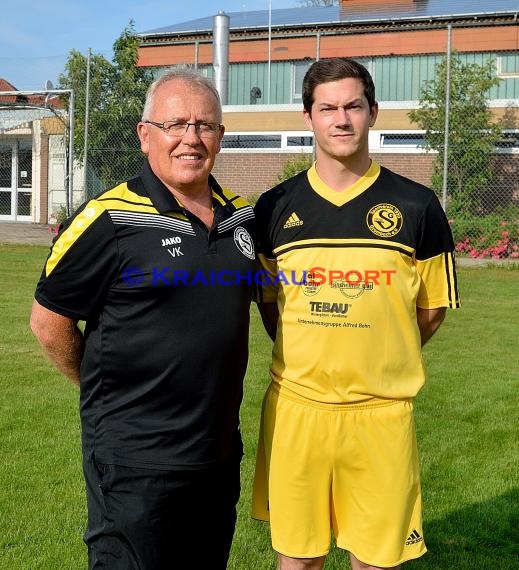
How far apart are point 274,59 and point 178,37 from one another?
388 centimetres

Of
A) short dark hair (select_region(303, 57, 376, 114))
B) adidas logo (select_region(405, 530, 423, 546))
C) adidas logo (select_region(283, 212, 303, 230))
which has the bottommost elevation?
adidas logo (select_region(405, 530, 423, 546))

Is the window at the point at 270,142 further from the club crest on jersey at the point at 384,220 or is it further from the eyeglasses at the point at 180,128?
the eyeglasses at the point at 180,128

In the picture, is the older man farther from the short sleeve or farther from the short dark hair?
the short dark hair

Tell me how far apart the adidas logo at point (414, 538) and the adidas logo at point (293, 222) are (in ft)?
4.13

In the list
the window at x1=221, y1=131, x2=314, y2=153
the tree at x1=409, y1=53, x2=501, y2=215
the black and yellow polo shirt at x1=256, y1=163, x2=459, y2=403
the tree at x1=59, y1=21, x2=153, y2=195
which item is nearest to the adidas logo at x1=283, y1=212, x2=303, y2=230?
the black and yellow polo shirt at x1=256, y1=163, x2=459, y2=403

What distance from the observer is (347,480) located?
296 cm

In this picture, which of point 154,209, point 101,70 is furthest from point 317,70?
point 101,70

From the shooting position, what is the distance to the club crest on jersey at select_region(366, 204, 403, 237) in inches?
114

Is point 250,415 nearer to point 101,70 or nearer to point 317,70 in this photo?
point 317,70

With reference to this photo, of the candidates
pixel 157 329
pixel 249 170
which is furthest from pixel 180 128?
pixel 249 170

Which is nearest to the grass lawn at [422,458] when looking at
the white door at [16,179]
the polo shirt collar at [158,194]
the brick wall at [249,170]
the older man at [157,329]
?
the older man at [157,329]

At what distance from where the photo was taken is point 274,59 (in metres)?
24.3

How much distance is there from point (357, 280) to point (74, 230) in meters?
1.04

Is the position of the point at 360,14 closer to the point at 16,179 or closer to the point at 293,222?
the point at 16,179
